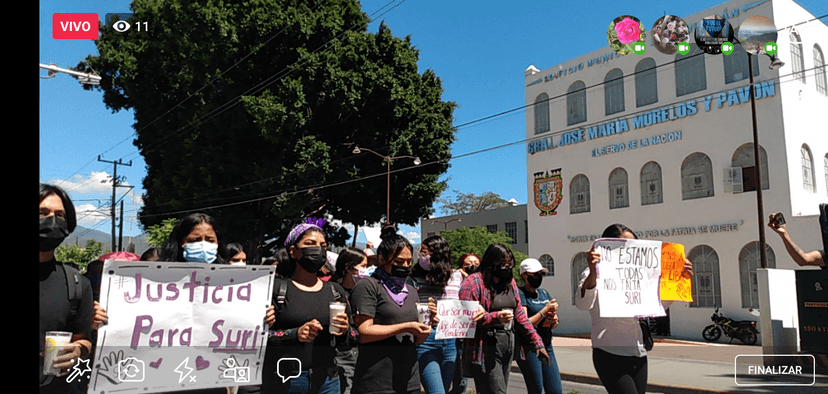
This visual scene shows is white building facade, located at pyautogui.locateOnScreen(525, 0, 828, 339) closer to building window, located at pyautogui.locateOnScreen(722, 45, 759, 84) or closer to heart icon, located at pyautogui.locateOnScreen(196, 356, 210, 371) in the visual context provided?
building window, located at pyautogui.locateOnScreen(722, 45, 759, 84)

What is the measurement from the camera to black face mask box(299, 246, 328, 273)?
4.16 m

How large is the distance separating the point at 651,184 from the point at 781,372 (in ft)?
44.5

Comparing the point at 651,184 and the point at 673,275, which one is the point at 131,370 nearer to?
the point at 673,275

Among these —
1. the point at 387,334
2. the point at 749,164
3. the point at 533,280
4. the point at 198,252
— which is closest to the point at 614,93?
the point at 749,164

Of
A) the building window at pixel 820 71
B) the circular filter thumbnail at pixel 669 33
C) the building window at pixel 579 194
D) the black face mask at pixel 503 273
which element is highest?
the circular filter thumbnail at pixel 669 33

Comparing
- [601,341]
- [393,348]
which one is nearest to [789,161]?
[601,341]

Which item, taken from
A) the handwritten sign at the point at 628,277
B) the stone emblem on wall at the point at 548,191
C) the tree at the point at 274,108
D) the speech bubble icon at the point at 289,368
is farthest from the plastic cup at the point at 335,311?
the stone emblem on wall at the point at 548,191

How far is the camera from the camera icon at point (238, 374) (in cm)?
381

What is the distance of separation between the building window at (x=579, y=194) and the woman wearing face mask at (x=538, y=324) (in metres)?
19.7

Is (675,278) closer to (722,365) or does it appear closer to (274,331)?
(274,331)

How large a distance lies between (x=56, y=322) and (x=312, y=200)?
24028mm

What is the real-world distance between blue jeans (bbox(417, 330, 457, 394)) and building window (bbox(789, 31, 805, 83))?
62.7ft

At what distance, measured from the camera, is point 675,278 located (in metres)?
Result: 5.52

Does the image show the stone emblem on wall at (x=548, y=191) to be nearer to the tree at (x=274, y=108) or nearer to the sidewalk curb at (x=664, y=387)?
the tree at (x=274, y=108)
